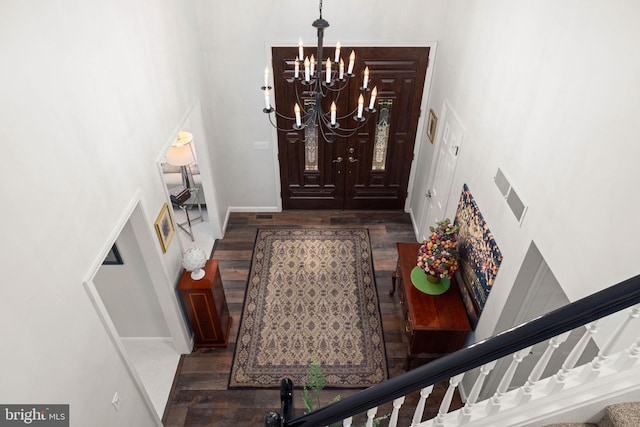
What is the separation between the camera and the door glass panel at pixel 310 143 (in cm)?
622

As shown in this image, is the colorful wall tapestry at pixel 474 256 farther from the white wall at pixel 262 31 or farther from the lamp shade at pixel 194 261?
the lamp shade at pixel 194 261

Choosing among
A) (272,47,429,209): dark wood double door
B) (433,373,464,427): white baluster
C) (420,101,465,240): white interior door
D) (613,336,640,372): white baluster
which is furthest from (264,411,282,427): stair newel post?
(272,47,429,209): dark wood double door

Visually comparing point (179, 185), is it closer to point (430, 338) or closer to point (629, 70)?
point (430, 338)

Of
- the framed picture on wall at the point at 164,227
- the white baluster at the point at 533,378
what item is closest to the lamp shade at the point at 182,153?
the framed picture on wall at the point at 164,227

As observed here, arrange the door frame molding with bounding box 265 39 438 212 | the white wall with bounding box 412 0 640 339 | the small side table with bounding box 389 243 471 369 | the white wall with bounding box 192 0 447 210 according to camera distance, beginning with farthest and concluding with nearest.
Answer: the door frame molding with bounding box 265 39 438 212, the white wall with bounding box 192 0 447 210, the small side table with bounding box 389 243 471 369, the white wall with bounding box 412 0 640 339

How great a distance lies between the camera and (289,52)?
5.71m

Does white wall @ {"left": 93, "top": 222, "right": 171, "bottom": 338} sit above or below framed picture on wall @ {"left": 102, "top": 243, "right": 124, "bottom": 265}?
below

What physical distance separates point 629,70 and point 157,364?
16.9 ft

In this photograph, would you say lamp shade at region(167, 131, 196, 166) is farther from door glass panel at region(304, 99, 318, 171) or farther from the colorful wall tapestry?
the colorful wall tapestry

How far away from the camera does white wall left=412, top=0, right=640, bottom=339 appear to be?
2.32 m

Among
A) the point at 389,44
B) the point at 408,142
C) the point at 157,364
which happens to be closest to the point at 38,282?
the point at 157,364

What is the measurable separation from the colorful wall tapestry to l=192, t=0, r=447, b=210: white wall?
241 cm

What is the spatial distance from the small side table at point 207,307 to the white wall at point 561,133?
2897mm

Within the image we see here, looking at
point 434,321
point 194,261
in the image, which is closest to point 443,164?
point 434,321
